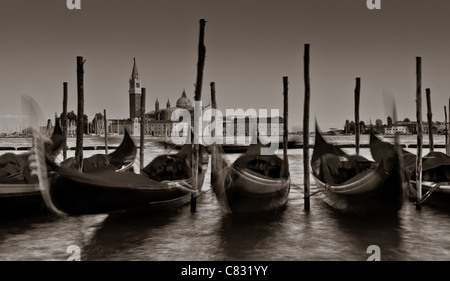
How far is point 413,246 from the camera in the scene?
11.4ft

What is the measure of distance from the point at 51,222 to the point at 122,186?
1171 mm

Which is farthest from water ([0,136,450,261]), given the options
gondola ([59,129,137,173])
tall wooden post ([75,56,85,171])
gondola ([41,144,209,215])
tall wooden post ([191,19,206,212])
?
gondola ([59,129,137,173])

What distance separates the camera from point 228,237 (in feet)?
12.3

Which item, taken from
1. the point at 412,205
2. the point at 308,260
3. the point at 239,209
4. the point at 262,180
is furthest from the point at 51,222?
the point at 412,205

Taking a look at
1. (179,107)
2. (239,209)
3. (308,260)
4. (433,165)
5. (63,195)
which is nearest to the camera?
(308,260)

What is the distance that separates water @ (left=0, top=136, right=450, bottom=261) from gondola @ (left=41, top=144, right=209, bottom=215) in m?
0.25

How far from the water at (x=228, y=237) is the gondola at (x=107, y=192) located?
0.25m

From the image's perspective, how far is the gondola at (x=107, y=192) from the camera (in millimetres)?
3402

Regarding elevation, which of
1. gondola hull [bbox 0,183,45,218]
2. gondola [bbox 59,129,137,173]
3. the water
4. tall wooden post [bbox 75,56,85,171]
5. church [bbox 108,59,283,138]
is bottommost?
the water

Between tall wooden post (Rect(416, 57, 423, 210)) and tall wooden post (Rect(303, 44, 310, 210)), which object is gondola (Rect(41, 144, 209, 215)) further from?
tall wooden post (Rect(416, 57, 423, 210))

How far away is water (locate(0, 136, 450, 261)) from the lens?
3.28 metres

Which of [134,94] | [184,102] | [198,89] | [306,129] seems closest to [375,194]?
[306,129]

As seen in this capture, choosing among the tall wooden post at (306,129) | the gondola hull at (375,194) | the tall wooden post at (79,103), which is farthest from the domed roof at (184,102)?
the gondola hull at (375,194)
